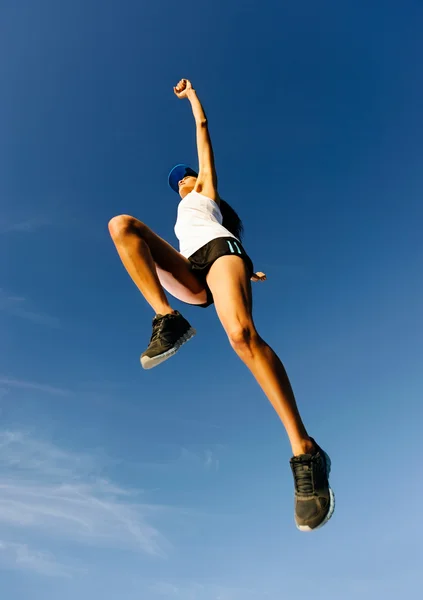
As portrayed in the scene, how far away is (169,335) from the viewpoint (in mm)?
3213

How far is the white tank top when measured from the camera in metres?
3.91

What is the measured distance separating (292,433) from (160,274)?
1694mm

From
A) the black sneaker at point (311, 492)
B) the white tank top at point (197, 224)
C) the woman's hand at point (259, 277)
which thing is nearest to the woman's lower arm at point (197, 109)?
the white tank top at point (197, 224)

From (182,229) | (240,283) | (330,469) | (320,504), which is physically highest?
(182,229)

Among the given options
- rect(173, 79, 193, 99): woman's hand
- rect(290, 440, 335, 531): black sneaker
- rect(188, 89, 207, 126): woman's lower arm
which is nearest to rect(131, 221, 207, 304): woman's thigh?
rect(188, 89, 207, 126): woman's lower arm

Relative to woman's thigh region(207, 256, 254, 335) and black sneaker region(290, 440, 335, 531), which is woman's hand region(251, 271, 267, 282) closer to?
woman's thigh region(207, 256, 254, 335)

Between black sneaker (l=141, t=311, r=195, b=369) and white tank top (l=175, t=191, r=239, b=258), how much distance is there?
0.85m

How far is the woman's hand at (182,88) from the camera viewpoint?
470 centimetres

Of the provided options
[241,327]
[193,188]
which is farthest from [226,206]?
[241,327]

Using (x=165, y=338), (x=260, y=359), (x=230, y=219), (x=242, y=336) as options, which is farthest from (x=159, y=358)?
(x=230, y=219)

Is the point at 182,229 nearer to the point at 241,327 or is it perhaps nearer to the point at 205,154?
the point at 205,154

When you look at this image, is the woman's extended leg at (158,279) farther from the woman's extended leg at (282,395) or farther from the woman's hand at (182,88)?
the woman's hand at (182,88)

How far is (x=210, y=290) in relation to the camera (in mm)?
3746

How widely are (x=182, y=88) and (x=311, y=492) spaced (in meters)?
4.05
